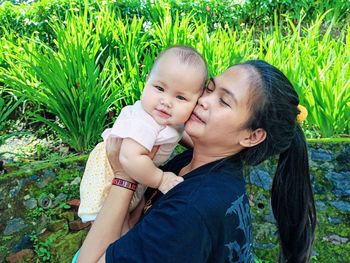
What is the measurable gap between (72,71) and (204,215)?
7.40 feet

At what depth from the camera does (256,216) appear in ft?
10.7

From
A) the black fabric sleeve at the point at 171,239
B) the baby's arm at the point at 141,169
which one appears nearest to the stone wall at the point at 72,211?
the baby's arm at the point at 141,169

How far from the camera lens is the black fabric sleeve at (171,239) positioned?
1120 mm

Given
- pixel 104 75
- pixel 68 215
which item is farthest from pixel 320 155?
pixel 68 215

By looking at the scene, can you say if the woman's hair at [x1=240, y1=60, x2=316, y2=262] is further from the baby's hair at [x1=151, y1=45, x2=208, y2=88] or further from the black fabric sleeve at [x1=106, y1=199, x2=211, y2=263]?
the black fabric sleeve at [x1=106, y1=199, x2=211, y2=263]

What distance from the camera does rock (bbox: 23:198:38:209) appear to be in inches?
106

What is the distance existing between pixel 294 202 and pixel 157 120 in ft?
2.09

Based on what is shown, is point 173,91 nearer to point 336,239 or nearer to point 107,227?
point 107,227

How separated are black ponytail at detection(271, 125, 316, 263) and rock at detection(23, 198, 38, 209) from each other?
171 cm

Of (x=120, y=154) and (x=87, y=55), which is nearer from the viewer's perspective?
(x=120, y=154)

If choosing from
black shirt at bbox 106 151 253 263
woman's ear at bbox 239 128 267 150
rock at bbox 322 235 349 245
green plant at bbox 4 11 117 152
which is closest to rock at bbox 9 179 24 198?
green plant at bbox 4 11 117 152

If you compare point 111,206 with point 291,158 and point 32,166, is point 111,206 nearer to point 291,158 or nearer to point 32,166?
point 291,158

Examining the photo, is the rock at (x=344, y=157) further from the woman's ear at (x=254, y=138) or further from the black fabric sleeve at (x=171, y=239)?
the black fabric sleeve at (x=171, y=239)

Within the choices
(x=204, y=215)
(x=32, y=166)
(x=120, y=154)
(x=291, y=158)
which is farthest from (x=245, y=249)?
(x=32, y=166)
